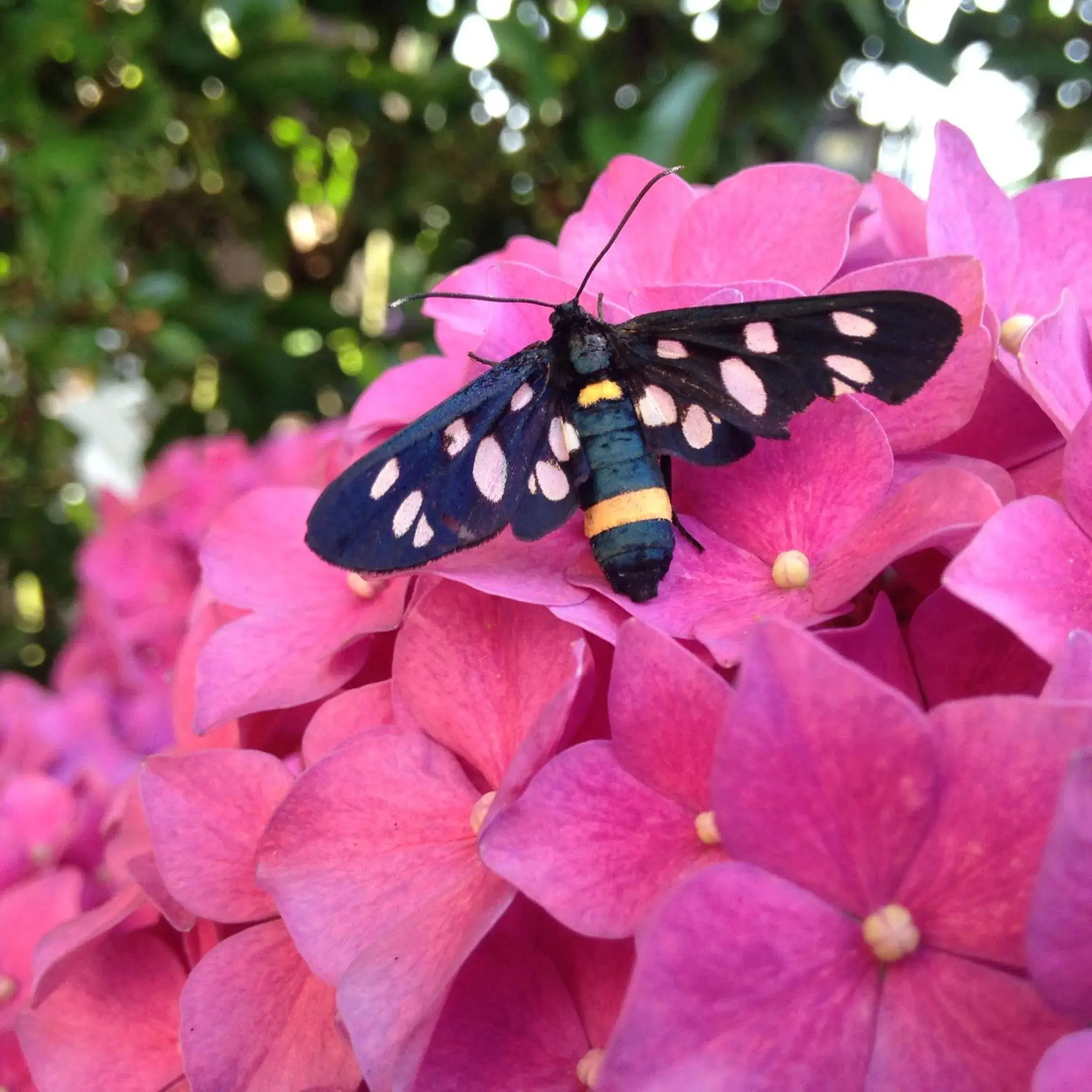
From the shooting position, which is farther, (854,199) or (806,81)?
(806,81)

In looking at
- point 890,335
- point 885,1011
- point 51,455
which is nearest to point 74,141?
point 51,455

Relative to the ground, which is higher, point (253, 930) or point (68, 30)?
point (68, 30)

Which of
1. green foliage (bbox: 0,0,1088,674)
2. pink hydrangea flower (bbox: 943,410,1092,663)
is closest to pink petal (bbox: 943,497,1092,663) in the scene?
pink hydrangea flower (bbox: 943,410,1092,663)

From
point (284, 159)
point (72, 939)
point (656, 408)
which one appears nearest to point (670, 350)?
point (656, 408)

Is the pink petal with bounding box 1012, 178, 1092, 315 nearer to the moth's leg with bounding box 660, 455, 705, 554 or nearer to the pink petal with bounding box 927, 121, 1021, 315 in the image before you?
the pink petal with bounding box 927, 121, 1021, 315

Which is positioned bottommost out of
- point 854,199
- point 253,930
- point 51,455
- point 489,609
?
point 51,455

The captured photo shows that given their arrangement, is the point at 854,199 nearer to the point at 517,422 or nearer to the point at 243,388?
the point at 517,422
